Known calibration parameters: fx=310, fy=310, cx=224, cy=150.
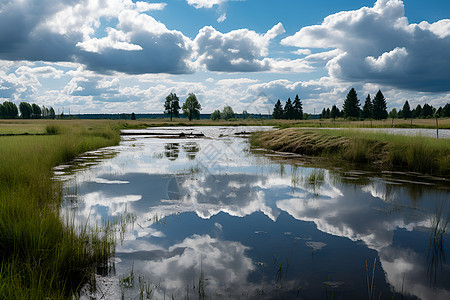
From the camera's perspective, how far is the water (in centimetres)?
457

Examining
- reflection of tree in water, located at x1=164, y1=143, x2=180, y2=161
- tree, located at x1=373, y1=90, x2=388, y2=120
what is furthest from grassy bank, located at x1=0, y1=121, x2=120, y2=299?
tree, located at x1=373, y1=90, x2=388, y2=120

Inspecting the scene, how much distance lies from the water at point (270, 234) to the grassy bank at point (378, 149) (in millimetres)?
1495

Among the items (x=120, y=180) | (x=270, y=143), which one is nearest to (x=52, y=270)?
(x=120, y=180)

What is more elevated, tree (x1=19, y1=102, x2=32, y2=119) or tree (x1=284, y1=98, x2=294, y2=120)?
tree (x1=19, y1=102, x2=32, y2=119)

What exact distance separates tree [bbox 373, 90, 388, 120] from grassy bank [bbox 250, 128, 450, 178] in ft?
315

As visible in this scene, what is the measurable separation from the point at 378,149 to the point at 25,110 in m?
214

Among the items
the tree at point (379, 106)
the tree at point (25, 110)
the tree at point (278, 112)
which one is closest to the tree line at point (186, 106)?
the tree at point (278, 112)

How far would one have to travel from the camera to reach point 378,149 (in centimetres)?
1659

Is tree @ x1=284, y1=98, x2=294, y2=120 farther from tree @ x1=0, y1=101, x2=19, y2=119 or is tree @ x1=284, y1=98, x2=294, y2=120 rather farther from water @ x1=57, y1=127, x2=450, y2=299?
tree @ x1=0, y1=101, x2=19, y2=119

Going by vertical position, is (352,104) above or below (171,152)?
above

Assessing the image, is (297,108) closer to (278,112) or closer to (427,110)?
(278,112)

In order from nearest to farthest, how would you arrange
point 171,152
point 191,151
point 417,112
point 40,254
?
point 40,254 < point 171,152 < point 191,151 < point 417,112

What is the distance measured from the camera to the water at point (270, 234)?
4.57 metres

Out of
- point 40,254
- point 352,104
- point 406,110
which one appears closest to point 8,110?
point 352,104
